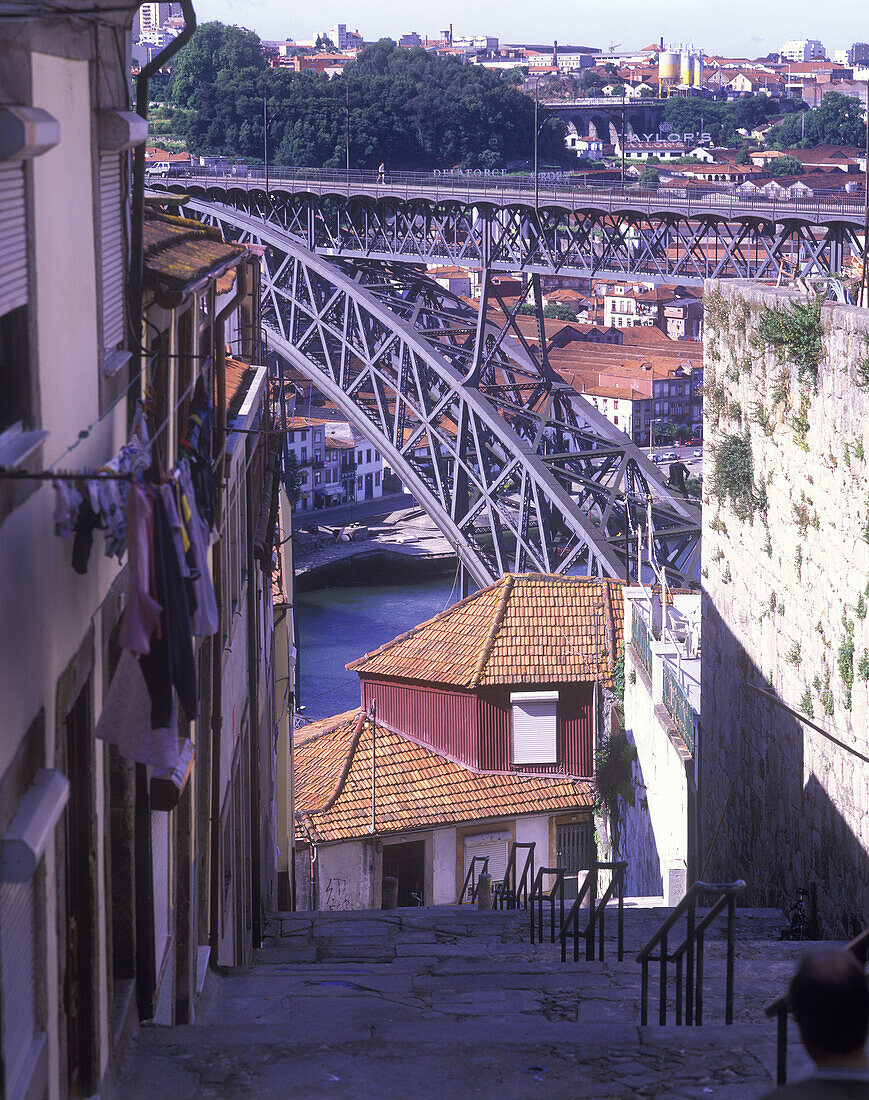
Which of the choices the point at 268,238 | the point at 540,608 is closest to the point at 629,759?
the point at 540,608

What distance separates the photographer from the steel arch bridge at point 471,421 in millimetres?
28641

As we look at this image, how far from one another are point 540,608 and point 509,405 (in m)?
10.8

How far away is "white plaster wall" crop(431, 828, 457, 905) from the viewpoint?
18188 millimetres

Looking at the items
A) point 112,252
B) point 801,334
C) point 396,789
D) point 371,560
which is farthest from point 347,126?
point 112,252

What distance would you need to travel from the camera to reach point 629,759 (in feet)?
54.3

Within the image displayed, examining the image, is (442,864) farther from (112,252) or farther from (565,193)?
(565,193)

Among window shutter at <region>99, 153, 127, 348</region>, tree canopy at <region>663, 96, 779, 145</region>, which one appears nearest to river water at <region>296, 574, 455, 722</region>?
window shutter at <region>99, 153, 127, 348</region>

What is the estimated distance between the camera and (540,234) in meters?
29.4

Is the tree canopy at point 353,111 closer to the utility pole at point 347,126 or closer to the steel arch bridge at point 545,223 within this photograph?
the utility pole at point 347,126

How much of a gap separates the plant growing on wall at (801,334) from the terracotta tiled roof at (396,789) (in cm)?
1045

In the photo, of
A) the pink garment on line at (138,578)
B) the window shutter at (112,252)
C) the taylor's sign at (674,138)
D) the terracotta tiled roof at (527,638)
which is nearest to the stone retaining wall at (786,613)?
the window shutter at (112,252)

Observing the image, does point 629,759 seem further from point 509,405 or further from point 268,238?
point 268,238

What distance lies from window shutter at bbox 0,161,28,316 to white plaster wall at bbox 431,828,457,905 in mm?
15518

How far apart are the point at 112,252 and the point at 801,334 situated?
16.3ft
